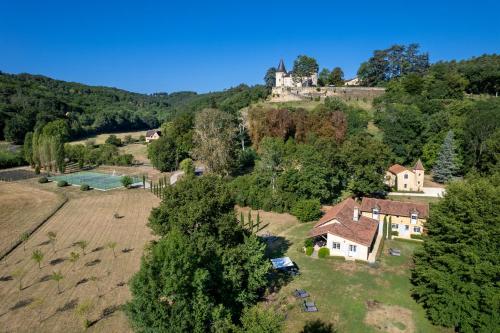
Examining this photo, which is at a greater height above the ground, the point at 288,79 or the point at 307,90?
the point at 288,79

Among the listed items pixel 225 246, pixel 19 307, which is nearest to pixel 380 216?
pixel 225 246

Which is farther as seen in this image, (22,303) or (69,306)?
(22,303)

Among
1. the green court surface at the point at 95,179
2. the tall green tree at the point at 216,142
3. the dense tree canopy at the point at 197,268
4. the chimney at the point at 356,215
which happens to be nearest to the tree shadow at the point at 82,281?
the dense tree canopy at the point at 197,268

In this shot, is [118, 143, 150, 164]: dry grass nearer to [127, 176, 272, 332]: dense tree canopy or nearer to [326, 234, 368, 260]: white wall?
[127, 176, 272, 332]: dense tree canopy

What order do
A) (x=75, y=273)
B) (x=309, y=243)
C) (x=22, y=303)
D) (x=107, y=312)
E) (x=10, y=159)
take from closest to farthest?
(x=107, y=312) → (x=22, y=303) → (x=75, y=273) → (x=309, y=243) → (x=10, y=159)

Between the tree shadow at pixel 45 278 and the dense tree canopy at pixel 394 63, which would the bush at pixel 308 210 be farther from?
the dense tree canopy at pixel 394 63

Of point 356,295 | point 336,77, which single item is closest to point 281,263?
point 356,295

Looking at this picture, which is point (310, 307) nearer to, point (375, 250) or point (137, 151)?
point (375, 250)
